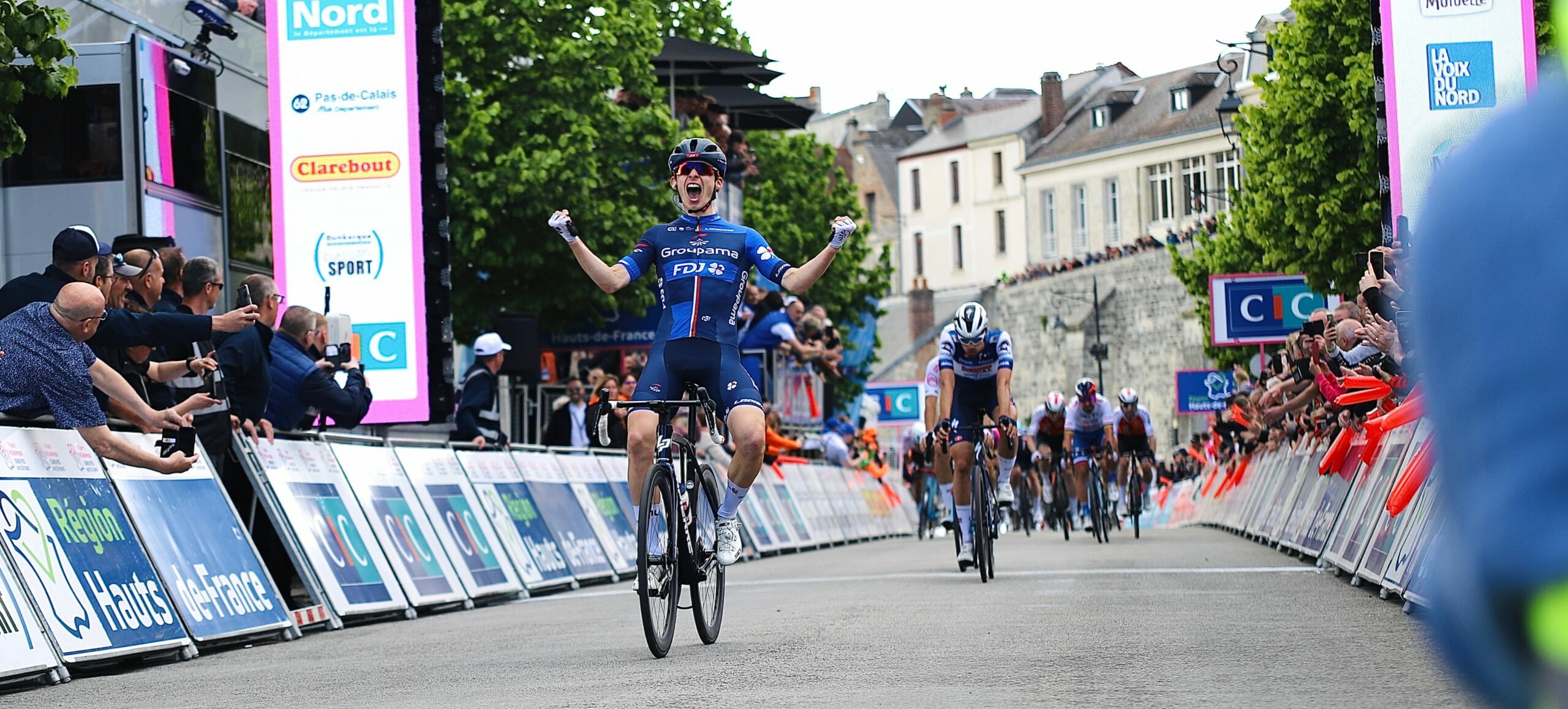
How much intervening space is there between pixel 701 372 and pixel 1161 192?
318 feet

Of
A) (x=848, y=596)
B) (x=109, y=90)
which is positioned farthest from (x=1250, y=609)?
(x=109, y=90)

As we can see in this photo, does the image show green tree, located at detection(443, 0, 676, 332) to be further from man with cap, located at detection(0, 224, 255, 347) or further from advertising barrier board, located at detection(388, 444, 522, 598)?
man with cap, located at detection(0, 224, 255, 347)

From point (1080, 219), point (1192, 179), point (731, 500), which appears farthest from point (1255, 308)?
point (1080, 219)

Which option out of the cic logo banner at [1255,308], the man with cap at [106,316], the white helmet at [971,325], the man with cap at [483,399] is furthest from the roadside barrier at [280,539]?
the cic logo banner at [1255,308]

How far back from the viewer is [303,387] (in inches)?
547

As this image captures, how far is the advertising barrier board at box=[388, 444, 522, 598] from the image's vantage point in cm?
1473

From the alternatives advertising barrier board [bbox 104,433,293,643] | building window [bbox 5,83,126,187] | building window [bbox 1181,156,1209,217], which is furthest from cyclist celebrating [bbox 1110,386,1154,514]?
building window [bbox 1181,156,1209,217]

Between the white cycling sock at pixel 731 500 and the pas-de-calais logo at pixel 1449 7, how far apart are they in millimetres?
7846

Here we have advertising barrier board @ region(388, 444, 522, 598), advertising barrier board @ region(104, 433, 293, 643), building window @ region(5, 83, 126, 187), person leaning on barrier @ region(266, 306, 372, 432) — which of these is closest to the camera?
advertising barrier board @ region(104, 433, 293, 643)

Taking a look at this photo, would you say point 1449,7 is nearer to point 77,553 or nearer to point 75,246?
point 75,246

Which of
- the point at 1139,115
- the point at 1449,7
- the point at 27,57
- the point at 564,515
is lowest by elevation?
the point at 564,515

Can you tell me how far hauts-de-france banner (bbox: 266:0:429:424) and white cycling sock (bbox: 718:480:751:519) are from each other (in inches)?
419

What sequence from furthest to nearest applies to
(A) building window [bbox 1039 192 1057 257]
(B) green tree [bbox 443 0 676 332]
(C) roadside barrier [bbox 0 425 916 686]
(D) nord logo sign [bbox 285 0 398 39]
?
(A) building window [bbox 1039 192 1057 257], (B) green tree [bbox 443 0 676 332], (D) nord logo sign [bbox 285 0 398 39], (C) roadside barrier [bbox 0 425 916 686]

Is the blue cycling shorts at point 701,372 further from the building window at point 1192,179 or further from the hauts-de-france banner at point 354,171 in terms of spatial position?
the building window at point 1192,179
